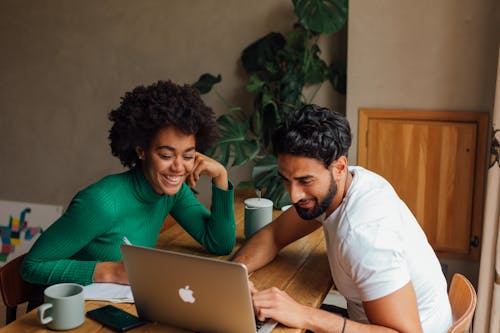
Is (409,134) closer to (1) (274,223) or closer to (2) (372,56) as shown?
(2) (372,56)

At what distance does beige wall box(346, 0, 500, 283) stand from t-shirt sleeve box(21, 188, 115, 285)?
1.67 metres

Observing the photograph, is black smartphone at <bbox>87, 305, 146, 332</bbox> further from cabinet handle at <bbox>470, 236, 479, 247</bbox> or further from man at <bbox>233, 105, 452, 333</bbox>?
cabinet handle at <bbox>470, 236, 479, 247</bbox>

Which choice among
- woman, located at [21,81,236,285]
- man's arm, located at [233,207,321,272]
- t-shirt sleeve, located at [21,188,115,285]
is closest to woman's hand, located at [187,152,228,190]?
woman, located at [21,81,236,285]

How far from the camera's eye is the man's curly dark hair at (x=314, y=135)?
5.10ft

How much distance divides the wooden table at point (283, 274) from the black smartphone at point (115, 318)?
1cm

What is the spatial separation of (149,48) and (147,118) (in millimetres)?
1904

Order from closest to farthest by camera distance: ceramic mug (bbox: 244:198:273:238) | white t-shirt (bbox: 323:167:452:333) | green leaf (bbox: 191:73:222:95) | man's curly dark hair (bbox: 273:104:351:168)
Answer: white t-shirt (bbox: 323:167:452:333) < man's curly dark hair (bbox: 273:104:351:168) < ceramic mug (bbox: 244:198:273:238) < green leaf (bbox: 191:73:222:95)

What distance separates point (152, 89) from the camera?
190 centimetres

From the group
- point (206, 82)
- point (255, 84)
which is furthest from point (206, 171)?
point (206, 82)

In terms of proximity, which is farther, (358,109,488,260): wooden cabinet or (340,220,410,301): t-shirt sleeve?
(358,109,488,260): wooden cabinet

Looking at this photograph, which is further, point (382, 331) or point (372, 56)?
point (372, 56)

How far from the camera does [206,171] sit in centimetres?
203

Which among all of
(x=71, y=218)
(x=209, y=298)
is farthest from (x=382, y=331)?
(x=71, y=218)

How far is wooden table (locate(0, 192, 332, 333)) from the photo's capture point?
1.44 meters
